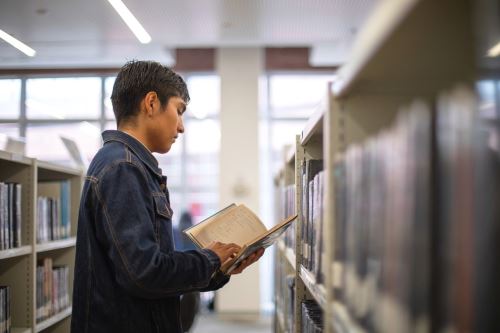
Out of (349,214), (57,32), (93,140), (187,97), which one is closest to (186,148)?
(93,140)

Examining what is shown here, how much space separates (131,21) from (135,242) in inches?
179

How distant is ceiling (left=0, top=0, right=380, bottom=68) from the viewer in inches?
198

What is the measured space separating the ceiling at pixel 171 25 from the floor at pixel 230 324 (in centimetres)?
330

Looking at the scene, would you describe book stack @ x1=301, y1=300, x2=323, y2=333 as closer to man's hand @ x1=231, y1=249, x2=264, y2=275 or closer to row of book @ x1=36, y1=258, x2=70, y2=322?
man's hand @ x1=231, y1=249, x2=264, y2=275

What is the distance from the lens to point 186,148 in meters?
7.46

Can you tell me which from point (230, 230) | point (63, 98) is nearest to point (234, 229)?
point (230, 230)

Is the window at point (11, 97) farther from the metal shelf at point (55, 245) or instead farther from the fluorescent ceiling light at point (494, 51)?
the fluorescent ceiling light at point (494, 51)

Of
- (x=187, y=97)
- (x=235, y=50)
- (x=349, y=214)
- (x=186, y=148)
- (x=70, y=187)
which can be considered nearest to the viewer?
(x=349, y=214)

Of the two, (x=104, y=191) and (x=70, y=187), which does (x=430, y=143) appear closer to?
(x=104, y=191)

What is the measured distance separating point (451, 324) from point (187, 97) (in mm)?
1394

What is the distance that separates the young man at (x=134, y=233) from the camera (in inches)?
56.6

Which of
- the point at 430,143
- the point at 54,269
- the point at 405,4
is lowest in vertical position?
the point at 54,269

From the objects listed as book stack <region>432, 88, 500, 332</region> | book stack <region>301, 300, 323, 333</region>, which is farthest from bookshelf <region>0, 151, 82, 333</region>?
book stack <region>432, 88, 500, 332</region>

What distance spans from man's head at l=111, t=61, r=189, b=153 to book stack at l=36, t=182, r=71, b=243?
1.45m
